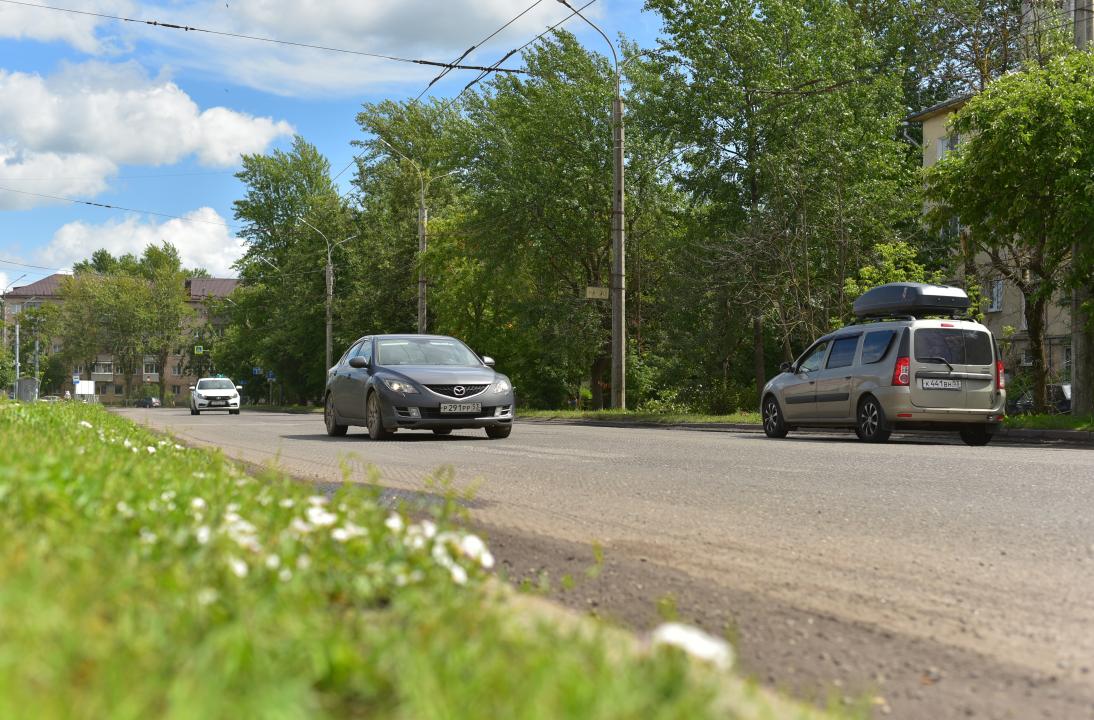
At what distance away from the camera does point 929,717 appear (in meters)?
3.10

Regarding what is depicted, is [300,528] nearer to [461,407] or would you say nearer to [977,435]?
[461,407]

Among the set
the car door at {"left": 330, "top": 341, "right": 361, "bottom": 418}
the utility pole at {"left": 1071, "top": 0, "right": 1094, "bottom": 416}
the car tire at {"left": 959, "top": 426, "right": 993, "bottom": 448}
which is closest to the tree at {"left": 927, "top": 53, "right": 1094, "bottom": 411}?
the utility pole at {"left": 1071, "top": 0, "right": 1094, "bottom": 416}

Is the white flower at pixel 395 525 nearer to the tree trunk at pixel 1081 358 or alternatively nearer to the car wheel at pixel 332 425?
the car wheel at pixel 332 425

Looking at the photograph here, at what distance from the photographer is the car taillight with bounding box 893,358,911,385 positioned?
53.5 feet

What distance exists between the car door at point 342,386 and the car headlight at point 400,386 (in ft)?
4.28

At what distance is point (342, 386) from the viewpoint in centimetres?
1759

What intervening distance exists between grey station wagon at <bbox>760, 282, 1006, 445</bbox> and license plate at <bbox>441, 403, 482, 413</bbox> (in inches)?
217

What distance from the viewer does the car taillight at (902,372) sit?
642 inches

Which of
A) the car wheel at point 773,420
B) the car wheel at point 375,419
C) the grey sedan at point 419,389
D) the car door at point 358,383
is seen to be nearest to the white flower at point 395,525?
the grey sedan at point 419,389

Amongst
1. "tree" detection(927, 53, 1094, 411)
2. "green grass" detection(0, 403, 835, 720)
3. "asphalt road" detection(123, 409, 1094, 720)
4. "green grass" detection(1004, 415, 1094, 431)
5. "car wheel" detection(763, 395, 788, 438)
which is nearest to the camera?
"green grass" detection(0, 403, 835, 720)

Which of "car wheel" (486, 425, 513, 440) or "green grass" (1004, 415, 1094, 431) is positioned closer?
"car wheel" (486, 425, 513, 440)

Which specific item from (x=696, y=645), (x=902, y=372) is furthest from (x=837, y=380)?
(x=696, y=645)

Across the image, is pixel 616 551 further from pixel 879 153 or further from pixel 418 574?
pixel 879 153

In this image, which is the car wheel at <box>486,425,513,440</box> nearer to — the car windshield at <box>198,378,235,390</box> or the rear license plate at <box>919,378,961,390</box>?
the rear license plate at <box>919,378,961,390</box>
